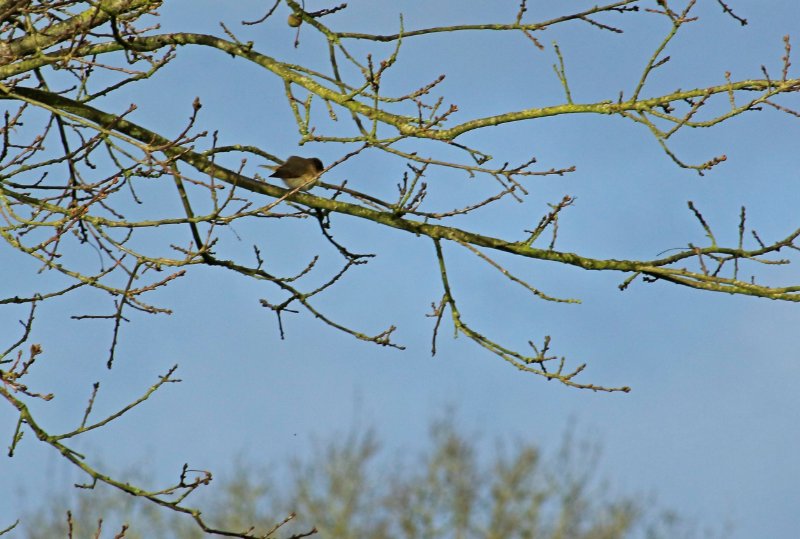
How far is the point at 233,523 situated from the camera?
19859 mm

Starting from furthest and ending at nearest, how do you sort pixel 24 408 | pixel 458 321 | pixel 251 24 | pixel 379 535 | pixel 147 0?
pixel 379 535 → pixel 251 24 → pixel 147 0 → pixel 458 321 → pixel 24 408

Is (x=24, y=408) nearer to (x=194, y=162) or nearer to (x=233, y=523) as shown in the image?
(x=194, y=162)

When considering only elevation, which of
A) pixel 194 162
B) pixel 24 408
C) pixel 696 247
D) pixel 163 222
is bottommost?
pixel 24 408

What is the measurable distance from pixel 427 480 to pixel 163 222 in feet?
49.2

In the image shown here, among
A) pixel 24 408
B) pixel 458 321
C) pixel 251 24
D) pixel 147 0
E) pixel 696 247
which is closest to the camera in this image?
pixel 24 408

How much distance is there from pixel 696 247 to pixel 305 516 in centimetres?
1568

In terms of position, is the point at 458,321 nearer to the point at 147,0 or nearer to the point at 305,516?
the point at 147,0

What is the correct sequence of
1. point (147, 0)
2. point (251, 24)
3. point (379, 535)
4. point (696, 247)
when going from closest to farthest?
point (696, 247)
point (147, 0)
point (251, 24)
point (379, 535)

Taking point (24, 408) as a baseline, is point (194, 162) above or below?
above

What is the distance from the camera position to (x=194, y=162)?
5859 millimetres

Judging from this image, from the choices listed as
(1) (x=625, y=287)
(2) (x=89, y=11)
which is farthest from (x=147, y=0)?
(1) (x=625, y=287)

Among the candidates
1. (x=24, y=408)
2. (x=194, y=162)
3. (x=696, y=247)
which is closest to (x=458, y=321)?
(x=696, y=247)

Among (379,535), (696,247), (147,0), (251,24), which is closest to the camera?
(696,247)

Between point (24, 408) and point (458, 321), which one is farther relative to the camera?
point (458, 321)
